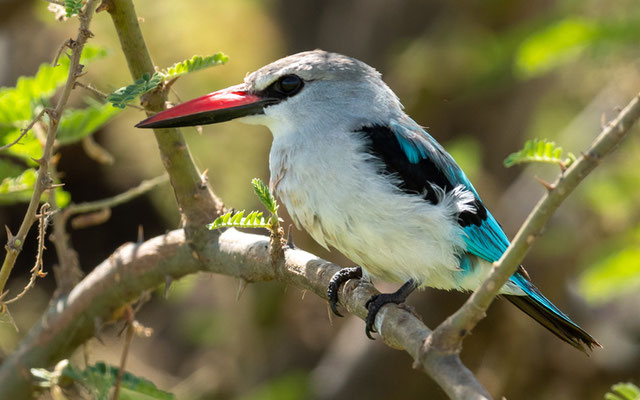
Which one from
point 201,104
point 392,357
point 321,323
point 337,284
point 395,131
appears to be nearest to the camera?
point 337,284

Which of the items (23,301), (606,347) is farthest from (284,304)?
(606,347)

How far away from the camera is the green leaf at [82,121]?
3.01 m

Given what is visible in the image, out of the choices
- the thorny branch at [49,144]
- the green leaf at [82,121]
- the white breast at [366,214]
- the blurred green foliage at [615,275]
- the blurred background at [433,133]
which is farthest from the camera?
the blurred background at [433,133]

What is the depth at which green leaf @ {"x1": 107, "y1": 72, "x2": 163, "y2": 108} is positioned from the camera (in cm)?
226

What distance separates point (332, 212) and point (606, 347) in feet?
14.3

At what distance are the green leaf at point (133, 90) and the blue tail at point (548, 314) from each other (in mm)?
1558

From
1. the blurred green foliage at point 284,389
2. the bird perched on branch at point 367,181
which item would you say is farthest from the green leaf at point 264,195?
the blurred green foliage at point 284,389

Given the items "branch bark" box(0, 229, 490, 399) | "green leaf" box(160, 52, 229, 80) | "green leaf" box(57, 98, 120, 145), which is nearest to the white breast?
"branch bark" box(0, 229, 490, 399)

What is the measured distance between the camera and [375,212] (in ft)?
9.16

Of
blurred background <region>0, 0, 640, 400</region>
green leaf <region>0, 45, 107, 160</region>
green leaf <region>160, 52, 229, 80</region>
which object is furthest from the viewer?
blurred background <region>0, 0, 640, 400</region>

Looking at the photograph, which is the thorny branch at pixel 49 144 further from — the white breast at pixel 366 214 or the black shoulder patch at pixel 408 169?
the black shoulder patch at pixel 408 169

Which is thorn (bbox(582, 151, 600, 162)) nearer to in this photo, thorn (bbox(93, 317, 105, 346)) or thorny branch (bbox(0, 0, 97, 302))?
thorny branch (bbox(0, 0, 97, 302))

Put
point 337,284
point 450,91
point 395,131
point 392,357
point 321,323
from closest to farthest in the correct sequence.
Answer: point 337,284 → point 395,131 → point 392,357 → point 450,91 → point 321,323

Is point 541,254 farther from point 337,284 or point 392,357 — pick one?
point 337,284
